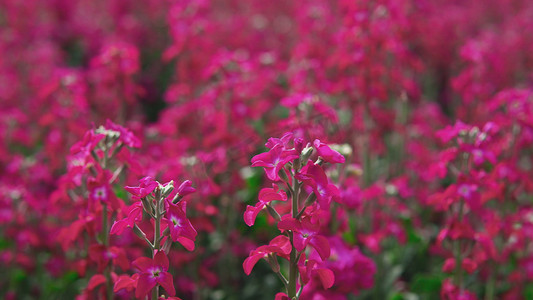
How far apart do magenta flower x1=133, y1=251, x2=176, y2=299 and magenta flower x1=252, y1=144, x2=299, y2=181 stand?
47cm

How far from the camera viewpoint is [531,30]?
6391mm

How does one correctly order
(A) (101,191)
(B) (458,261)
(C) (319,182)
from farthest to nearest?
(B) (458,261)
(A) (101,191)
(C) (319,182)

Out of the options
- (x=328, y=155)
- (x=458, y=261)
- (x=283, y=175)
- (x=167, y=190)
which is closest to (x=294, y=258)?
Answer: (x=283, y=175)

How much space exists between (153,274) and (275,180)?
1.78 ft

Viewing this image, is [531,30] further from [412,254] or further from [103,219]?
[103,219]

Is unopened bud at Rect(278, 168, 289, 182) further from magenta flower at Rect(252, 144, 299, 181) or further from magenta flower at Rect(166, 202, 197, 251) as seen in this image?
magenta flower at Rect(166, 202, 197, 251)

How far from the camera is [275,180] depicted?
1733 millimetres

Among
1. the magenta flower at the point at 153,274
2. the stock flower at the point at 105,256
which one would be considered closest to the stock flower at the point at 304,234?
the magenta flower at the point at 153,274

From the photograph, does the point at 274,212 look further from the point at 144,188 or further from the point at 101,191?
the point at 101,191

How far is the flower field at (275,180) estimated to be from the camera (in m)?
1.89

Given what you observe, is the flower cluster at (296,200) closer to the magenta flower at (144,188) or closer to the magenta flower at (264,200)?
the magenta flower at (264,200)

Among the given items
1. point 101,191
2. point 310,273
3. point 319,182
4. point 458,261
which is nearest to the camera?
point 319,182

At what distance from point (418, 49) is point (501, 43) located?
1150 millimetres

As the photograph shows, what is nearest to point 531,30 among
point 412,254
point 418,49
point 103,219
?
point 418,49
